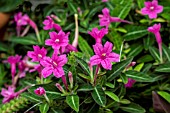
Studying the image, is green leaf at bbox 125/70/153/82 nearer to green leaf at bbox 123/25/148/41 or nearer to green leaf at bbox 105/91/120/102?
green leaf at bbox 105/91/120/102

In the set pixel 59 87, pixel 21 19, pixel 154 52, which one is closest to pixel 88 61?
pixel 59 87

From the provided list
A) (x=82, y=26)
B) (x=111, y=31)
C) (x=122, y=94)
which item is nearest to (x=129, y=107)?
(x=122, y=94)

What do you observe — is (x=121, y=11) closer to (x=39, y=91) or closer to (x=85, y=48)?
(x=85, y=48)

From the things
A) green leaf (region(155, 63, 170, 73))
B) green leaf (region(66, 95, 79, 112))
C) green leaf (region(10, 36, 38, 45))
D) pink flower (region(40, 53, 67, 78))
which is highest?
pink flower (region(40, 53, 67, 78))

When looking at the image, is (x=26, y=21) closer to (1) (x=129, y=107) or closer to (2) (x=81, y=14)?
(2) (x=81, y=14)

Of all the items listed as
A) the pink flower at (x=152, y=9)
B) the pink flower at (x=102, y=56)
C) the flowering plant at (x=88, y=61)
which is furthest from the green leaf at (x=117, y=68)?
the pink flower at (x=152, y=9)

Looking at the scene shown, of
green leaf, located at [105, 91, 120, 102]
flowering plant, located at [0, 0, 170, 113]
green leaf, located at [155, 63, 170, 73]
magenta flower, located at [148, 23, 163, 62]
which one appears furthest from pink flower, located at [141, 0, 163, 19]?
green leaf, located at [105, 91, 120, 102]
